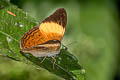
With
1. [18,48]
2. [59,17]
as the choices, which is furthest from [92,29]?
[18,48]

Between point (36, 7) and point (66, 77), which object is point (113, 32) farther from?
point (66, 77)

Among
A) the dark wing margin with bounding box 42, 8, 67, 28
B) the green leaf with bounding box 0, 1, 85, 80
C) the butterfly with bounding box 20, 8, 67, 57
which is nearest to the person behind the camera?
the green leaf with bounding box 0, 1, 85, 80

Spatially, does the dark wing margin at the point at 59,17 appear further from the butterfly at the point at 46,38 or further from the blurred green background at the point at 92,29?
the blurred green background at the point at 92,29

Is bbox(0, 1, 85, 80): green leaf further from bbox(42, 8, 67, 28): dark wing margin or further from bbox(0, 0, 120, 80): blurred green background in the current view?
bbox(0, 0, 120, 80): blurred green background

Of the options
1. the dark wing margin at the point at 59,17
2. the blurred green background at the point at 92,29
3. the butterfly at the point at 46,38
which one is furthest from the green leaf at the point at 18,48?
the blurred green background at the point at 92,29

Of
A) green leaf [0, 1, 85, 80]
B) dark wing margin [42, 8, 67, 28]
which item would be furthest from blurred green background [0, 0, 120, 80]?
green leaf [0, 1, 85, 80]
